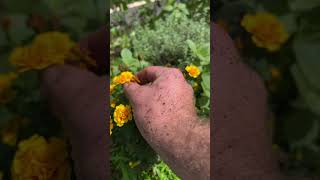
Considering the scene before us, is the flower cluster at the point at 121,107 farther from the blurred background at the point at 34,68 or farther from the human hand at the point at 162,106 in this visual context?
the blurred background at the point at 34,68

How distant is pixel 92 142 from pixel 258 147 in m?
0.47

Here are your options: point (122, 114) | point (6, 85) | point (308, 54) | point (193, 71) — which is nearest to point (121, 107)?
point (122, 114)

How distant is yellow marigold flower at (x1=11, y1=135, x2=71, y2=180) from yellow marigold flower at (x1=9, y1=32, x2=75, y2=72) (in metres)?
0.19

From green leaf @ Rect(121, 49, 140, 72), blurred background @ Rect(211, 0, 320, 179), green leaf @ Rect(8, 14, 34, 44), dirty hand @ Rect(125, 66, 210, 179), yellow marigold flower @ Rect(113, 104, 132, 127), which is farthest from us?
green leaf @ Rect(121, 49, 140, 72)

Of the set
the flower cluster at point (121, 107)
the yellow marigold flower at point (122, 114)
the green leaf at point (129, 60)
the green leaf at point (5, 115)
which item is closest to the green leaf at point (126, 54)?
the green leaf at point (129, 60)

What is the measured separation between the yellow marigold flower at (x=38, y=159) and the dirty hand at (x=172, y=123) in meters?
0.52

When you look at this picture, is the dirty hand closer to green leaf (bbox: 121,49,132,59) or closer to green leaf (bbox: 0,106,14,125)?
green leaf (bbox: 121,49,132,59)

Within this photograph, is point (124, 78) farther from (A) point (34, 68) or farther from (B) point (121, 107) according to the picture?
(A) point (34, 68)

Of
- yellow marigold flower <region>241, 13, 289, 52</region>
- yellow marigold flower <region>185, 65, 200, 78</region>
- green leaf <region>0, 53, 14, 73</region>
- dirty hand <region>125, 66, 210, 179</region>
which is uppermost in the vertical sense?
yellow marigold flower <region>241, 13, 289, 52</region>

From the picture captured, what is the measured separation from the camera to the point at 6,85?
1242 mm

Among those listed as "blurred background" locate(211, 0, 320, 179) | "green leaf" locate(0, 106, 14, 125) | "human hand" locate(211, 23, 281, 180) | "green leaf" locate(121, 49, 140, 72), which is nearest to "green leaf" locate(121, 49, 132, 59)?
"green leaf" locate(121, 49, 140, 72)

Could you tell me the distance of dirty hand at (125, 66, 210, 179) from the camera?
5.63 ft

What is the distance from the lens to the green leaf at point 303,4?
1317mm

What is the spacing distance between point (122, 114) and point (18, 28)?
0.71 metres
